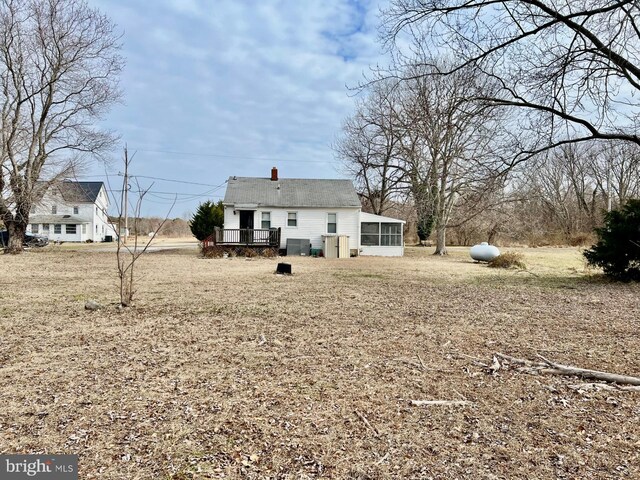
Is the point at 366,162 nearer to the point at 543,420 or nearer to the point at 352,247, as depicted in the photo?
the point at 352,247

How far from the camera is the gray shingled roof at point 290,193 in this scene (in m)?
22.1

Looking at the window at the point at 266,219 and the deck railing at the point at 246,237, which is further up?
the window at the point at 266,219

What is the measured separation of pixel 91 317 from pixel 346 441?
4.95 metres

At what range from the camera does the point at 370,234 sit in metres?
23.0

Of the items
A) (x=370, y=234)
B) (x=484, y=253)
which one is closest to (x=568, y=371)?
(x=484, y=253)

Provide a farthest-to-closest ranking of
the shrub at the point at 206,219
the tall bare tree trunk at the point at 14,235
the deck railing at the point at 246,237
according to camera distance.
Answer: the shrub at the point at 206,219
the deck railing at the point at 246,237
the tall bare tree trunk at the point at 14,235

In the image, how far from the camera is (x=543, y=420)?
2900 millimetres

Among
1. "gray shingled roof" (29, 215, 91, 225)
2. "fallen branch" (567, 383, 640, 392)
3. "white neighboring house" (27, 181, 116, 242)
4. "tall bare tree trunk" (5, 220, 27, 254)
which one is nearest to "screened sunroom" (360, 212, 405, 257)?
"tall bare tree trunk" (5, 220, 27, 254)

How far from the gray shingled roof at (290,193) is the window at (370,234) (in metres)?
1.54

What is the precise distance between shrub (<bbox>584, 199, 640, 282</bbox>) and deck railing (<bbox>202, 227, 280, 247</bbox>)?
13.8m

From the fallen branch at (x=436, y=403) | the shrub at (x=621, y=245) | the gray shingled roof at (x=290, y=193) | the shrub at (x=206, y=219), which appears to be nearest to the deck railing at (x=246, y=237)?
the gray shingled roof at (x=290, y=193)

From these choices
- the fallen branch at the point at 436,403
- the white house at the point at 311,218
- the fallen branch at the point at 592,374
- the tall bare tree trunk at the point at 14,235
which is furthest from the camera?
the white house at the point at 311,218

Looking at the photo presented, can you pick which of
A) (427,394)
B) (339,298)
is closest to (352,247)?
(339,298)

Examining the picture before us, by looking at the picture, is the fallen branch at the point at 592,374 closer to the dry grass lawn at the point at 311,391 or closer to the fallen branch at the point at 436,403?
the dry grass lawn at the point at 311,391
